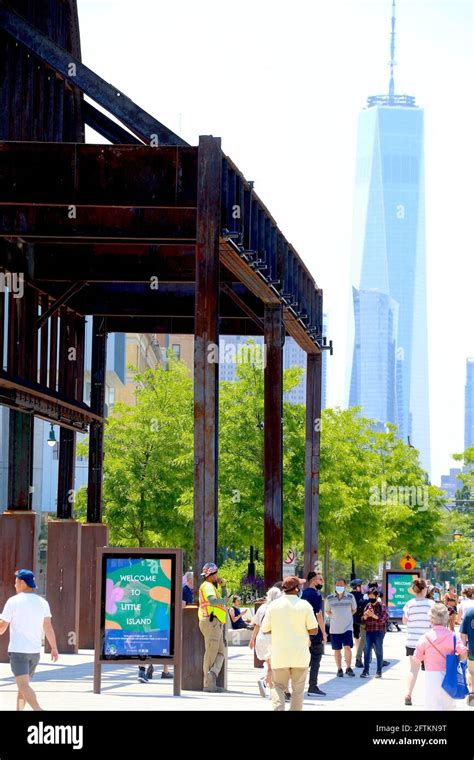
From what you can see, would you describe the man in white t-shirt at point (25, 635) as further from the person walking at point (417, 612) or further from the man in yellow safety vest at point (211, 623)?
the person walking at point (417, 612)

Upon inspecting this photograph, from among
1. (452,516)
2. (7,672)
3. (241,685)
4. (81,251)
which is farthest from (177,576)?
(452,516)

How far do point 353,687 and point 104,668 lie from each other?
5591mm

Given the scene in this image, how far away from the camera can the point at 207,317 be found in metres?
24.5

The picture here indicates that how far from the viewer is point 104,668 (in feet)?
96.9

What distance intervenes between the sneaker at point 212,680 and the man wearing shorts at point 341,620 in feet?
18.0

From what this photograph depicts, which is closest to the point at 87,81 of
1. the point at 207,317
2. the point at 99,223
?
the point at 99,223

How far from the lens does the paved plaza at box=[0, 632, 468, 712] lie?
20562 mm

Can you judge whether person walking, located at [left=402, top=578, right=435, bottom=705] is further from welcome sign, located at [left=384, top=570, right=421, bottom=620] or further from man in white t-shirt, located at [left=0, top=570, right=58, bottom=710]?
welcome sign, located at [left=384, top=570, right=421, bottom=620]

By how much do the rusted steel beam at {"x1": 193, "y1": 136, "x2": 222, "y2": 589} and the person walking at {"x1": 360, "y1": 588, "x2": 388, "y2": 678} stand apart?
418cm

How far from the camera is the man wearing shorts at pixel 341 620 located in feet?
93.2

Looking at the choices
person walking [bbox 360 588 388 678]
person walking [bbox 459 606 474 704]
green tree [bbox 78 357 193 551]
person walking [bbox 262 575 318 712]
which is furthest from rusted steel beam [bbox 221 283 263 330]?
green tree [bbox 78 357 193 551]
